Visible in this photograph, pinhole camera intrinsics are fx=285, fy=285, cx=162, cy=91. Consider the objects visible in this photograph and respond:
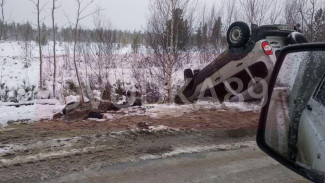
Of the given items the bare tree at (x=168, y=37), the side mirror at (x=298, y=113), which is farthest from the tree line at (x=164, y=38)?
the side mirror at (x=298, y=113)

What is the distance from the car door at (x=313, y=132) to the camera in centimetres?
127

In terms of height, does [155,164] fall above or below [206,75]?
below

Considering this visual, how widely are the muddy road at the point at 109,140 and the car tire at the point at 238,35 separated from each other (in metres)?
1.54

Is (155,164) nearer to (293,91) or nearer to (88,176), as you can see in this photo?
(88,176)

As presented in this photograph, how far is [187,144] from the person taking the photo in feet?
13.1

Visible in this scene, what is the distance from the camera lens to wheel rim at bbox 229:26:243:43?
5.98 metres

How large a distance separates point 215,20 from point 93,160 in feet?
62.9

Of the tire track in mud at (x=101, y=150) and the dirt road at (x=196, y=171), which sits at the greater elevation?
the tire track in mud at (x=101, y=150)

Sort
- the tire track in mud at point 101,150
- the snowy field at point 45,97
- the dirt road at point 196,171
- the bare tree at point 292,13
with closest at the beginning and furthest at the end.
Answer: the dirt road at point 196,171 < the tire track in mud at point 101,150 < the snowy field at point 45,97 < the bare tree at point 292,13

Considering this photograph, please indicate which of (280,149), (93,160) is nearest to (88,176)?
(93,160)

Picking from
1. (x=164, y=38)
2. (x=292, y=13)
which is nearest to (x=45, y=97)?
(x=164, y=38)

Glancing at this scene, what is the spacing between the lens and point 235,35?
6.08 metres

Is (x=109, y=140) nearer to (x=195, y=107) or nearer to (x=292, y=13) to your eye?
(x=195, y=107)

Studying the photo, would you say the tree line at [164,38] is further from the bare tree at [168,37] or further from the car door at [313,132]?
the car door at [313,132]
